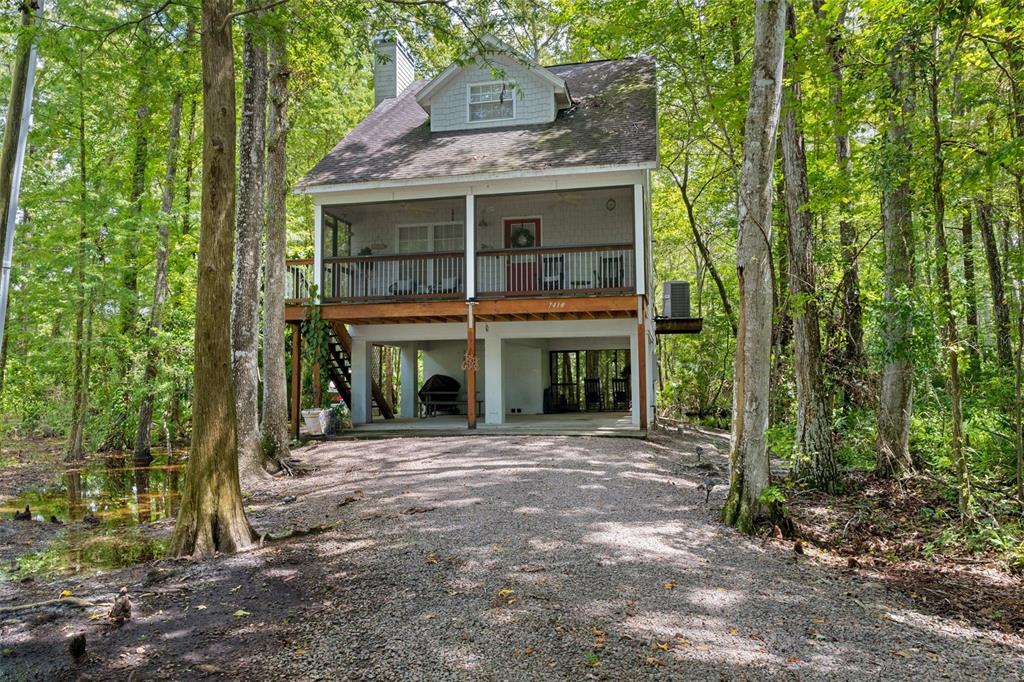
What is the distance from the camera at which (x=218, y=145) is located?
20.0ft

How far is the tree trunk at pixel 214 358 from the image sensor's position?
5.91 m

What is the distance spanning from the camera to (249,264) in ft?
31.7

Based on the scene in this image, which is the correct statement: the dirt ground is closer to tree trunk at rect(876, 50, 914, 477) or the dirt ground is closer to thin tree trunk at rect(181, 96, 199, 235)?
tree trunk at rect(876, 50, 914, 477)

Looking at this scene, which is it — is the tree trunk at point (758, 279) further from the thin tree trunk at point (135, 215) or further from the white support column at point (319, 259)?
the thin tree trunk at point (135, 215)

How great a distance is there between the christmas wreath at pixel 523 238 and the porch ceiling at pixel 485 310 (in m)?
2.40

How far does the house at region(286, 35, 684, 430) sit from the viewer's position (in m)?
13.7

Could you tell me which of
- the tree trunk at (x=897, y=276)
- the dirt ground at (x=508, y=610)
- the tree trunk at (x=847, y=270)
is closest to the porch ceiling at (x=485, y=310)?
the tree trunk at (x=847, y=270)

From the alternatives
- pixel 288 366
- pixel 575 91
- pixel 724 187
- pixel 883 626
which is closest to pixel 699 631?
pixel 883 626

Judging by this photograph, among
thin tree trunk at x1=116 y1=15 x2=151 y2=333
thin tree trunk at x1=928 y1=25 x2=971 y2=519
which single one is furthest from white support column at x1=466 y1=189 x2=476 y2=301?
thin tree trunk at x1=928 y1=25 x2=971 y2=519

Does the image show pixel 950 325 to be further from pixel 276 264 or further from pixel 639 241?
pixel 276 264

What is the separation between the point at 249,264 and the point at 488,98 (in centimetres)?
904

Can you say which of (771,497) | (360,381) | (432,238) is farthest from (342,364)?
(771,497)

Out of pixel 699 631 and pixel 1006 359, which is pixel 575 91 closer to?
pixel 1006 359

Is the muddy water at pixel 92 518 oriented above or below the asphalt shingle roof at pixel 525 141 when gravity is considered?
below
